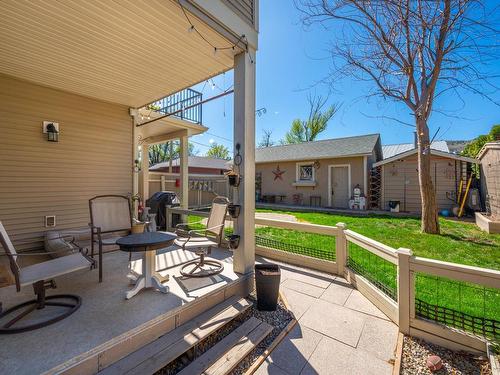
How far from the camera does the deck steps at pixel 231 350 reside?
1.87 meters

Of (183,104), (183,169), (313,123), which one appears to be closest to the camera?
(183,104)

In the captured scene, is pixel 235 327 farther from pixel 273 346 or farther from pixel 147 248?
pixel 147 248

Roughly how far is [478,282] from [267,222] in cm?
287

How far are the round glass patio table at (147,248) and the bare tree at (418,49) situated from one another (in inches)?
210

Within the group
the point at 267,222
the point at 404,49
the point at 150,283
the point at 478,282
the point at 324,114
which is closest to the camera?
the point at 478,282

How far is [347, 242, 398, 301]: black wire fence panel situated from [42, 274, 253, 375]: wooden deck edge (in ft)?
6.37

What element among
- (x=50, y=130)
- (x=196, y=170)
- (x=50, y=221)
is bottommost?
(x=50, y=221)

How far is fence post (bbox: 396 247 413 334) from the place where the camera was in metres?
2.37

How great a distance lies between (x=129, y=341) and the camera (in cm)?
184

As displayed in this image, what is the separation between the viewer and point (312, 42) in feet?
17.9

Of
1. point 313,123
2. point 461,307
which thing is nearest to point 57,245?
point 461,307

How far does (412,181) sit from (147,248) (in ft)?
35.0

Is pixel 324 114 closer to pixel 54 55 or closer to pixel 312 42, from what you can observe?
pixel 312 42

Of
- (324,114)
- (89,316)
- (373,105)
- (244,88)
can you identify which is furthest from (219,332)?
(324,114)
